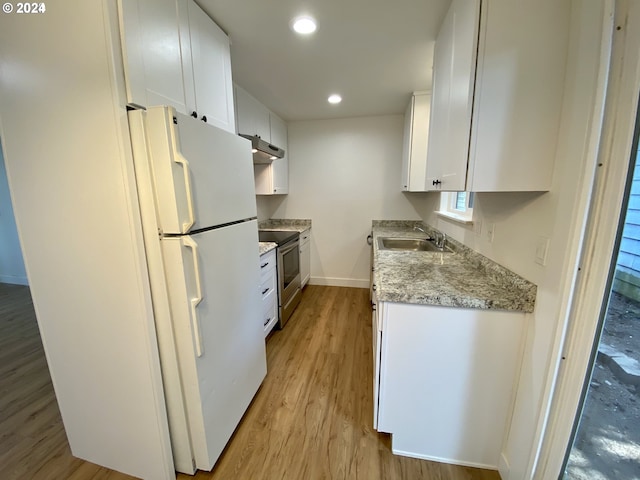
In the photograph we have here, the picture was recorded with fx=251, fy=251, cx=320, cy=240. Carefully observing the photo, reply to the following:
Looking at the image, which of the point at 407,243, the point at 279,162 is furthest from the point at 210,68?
the point at 407,243

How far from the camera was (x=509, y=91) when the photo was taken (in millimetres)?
997

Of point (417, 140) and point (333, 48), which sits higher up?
point (333, 48)

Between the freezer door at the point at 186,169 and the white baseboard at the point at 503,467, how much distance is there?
6.04 ft

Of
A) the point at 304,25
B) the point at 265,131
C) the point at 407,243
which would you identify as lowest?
the point at 407,243

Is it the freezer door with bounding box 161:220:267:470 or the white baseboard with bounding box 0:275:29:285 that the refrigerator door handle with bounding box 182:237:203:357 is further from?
the white baseboard with bounding box 0:275:29:285

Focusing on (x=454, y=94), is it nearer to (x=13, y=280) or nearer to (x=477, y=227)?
(x=477, y=227)

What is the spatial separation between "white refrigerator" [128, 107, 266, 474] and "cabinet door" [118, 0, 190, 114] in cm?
17

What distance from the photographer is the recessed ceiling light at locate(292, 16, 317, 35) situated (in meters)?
1.46

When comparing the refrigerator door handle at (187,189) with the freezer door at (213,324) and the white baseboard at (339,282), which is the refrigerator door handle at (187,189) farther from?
the white baseboard at (339,282)

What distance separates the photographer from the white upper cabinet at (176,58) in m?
1.01

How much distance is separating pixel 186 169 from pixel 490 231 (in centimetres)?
166

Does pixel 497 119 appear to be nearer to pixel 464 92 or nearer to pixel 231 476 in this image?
pixel 464 92

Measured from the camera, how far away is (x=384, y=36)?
63.8 inches

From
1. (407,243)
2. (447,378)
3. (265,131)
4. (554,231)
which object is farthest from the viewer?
(265,131)
